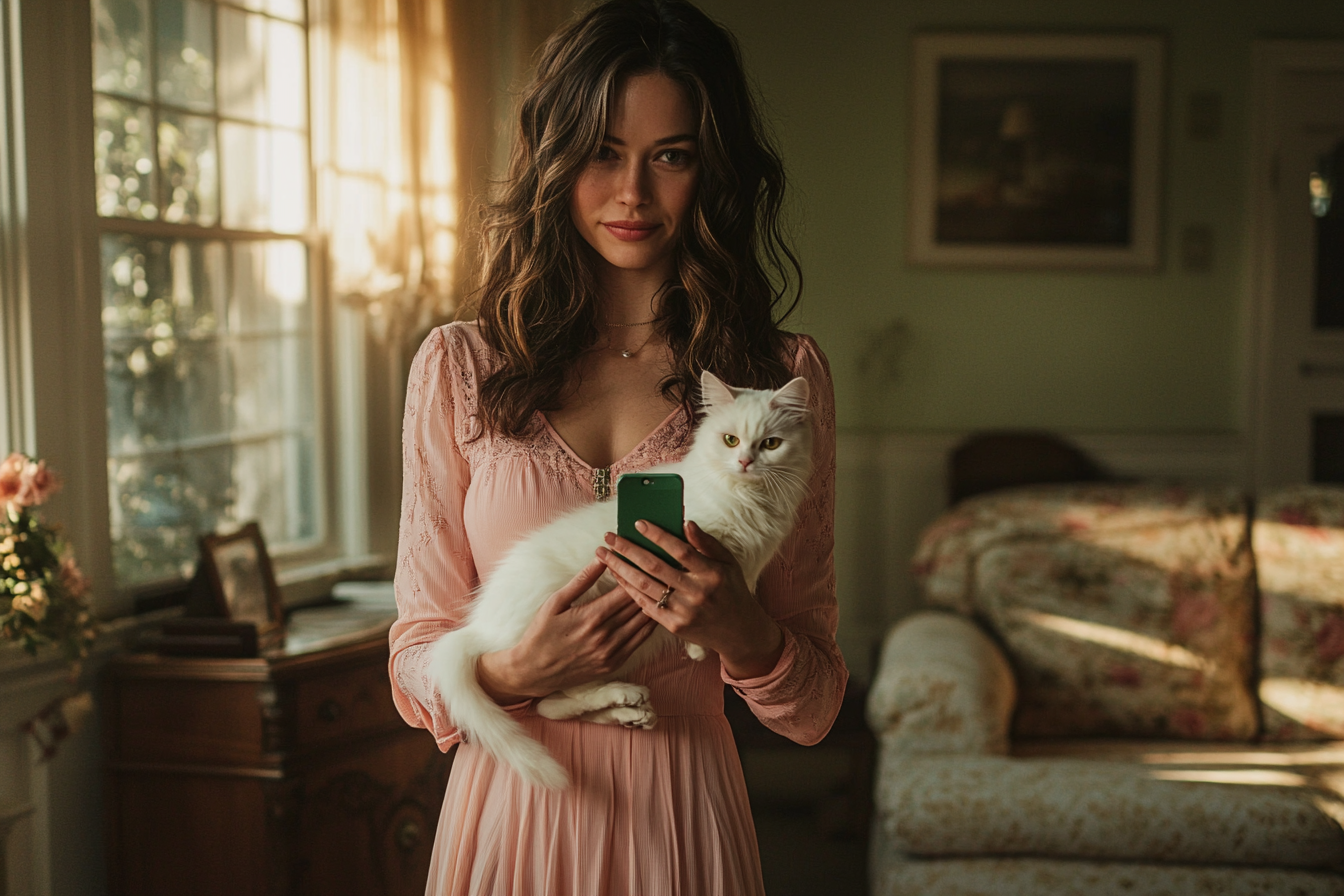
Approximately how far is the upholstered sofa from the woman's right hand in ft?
5.36

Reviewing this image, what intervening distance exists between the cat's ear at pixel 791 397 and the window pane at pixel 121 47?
5.89 ft

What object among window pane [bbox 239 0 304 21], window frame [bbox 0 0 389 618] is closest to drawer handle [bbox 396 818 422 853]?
window frame [bbox 0 0 389 618]

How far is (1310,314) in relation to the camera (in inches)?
160

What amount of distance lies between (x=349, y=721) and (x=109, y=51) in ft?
4.86

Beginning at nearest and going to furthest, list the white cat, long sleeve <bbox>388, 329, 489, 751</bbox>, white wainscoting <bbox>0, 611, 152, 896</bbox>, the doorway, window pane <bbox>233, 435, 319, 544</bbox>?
1. the white cat
2. long sleeve <bbox>388, 329, 489, 751</bbox>
3. white wainscoting <bbox>0, 611, 152, 896</bbox>
4. window pane <bbox>233, 435, 319, 544</bbox>
5. the doorway

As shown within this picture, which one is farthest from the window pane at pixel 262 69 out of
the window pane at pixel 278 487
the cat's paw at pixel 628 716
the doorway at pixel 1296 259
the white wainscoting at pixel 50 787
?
the doorway at pixel 1296 259

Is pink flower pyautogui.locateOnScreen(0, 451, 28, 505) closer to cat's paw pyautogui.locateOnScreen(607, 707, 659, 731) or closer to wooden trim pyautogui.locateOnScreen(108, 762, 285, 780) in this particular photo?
wooden trim pyautogui.locateOnScreen(108, 762, 285, 780)

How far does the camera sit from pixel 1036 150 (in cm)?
411

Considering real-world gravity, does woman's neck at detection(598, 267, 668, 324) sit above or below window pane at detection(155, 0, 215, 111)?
below

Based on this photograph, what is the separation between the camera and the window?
7.41ft

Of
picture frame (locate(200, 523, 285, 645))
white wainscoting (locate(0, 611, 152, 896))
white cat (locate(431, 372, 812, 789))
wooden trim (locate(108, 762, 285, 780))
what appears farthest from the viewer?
picture frame (locate(200, 523, 285, 645))

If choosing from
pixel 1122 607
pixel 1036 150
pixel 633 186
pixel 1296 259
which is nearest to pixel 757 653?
pixel 633 186

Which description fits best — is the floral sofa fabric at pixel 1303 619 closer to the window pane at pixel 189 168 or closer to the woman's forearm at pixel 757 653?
the woman's forearm at pixel 757 653

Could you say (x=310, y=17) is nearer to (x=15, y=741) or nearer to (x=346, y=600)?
(x=346, y=600)
